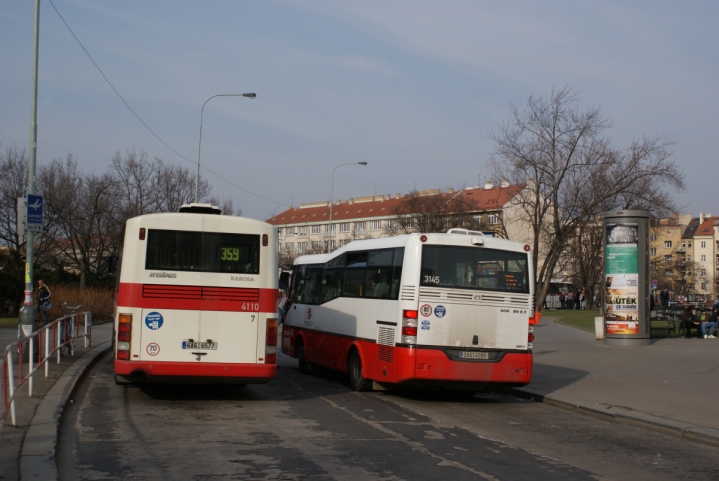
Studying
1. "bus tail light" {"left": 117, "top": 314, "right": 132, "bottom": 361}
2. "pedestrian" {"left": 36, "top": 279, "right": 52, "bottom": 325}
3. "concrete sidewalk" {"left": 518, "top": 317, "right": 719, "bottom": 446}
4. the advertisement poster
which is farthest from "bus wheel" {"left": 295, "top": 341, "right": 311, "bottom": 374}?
"pedestrian" {"left": 36, "top": 279, "right": 52, "bottom": 325}

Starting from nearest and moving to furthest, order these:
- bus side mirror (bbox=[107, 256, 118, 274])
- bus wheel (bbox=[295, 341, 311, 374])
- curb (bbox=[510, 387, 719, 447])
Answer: curb (bbox=[510, 387, 719, 447]), bus side mirror (bbox=[107, 256, 118, 274]), bus wheel (bbox=[295, 341, 311, 374])

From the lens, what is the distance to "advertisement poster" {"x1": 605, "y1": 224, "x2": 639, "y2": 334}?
2355 centimetres

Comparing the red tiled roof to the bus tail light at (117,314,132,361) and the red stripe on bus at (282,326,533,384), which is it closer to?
the red stripe on bus at (282,326,533,384)

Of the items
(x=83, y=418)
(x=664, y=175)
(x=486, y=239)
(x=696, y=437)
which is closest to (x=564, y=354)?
(x=486, y=239)

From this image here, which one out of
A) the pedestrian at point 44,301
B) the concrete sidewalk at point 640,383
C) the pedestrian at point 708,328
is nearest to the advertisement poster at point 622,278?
the concrete sidewalk at point 640,383

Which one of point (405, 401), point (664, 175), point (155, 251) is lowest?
point (405, 401)

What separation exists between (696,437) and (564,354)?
472 inches

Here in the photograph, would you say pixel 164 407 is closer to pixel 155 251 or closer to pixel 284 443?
pixel 155 251

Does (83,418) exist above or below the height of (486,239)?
below

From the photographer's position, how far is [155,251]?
1173 cm

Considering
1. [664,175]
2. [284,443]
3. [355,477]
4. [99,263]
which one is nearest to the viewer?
[355,477]

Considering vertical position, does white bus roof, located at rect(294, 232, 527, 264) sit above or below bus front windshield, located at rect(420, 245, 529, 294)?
above

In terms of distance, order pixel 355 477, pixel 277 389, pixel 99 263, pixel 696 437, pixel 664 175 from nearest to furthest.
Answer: pixel 355 477, pixel 696 437, pixel 277 389, pixel 664 175, pixel 99 263

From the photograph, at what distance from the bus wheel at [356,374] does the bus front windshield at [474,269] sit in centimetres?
255
